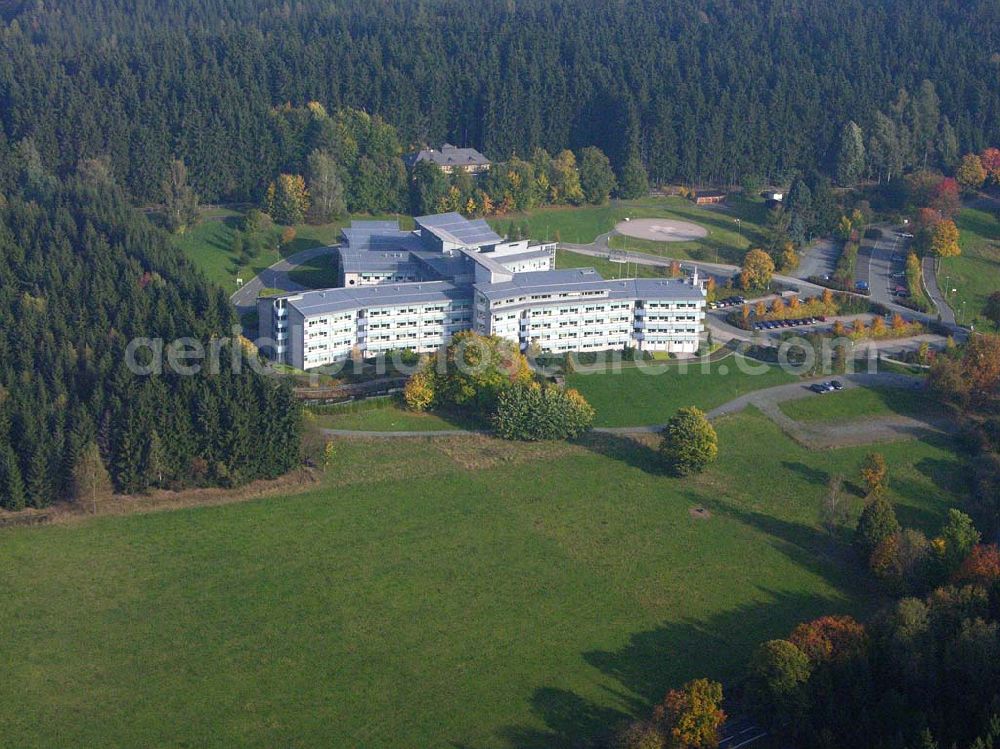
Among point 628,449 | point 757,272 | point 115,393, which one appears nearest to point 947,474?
point 628,449

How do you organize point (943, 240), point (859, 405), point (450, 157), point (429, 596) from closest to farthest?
point (429, 596)
point (859, 405)
point (943, 240)
point (450, 157)

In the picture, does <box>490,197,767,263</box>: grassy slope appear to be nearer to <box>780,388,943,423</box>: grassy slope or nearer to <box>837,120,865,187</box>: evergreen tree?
<box>837,120,865,187</box>: evergreen tree

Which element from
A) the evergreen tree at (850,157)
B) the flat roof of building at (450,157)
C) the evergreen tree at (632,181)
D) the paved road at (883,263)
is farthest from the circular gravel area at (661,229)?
the evergreen tree at (850,157)

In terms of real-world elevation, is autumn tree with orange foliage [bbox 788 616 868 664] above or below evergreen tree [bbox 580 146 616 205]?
below

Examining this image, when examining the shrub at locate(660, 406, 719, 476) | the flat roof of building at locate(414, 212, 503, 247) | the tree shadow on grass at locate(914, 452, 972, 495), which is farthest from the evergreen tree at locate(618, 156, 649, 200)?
the shrub at locate(660, 406, 719, 476)

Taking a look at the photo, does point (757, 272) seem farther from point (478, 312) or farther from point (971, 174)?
point (971, 174)
